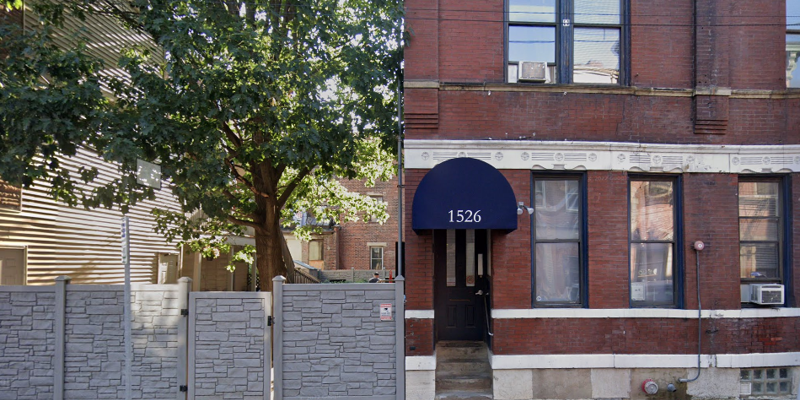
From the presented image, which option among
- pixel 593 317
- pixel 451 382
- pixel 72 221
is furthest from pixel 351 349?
pixel 72 221

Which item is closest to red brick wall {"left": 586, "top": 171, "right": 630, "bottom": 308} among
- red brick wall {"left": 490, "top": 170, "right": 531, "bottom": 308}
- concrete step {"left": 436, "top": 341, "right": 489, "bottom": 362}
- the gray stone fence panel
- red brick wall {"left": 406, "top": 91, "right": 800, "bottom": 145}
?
red brick wall {"left": 406, "top": 91, "right": 800, "bottom": 145}

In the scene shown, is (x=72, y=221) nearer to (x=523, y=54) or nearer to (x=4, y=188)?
(x=4, y=188)

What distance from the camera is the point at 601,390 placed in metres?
9.23

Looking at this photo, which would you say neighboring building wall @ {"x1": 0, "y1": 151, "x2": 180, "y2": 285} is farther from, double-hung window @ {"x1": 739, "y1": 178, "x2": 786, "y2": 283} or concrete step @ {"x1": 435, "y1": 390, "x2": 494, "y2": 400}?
double-hung window @ {"x1": 739, "y1": 178, "x2": 786, "y2": 283}

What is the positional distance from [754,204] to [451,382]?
5.87 meters

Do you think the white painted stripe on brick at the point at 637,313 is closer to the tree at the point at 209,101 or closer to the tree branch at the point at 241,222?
the tree at the point at 209,101

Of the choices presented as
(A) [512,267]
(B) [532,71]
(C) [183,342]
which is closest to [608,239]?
(A) [512,267]

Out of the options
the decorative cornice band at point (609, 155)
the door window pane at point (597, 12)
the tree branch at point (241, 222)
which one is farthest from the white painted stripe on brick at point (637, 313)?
the tree branch at point (241, 222)

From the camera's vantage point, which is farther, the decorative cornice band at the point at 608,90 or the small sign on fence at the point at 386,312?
the decorative cornice band at the point at 608,90

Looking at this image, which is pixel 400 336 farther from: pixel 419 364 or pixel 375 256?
pixel 375 256

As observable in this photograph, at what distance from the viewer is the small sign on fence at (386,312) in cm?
866

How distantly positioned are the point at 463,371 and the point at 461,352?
35 cm

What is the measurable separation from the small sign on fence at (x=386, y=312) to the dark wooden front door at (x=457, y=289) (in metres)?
1.99

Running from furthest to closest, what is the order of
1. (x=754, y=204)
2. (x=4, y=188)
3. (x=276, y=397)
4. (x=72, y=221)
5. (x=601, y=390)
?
1. (x=72, y=221)
2. (x=4, y=188)
3. (x=754, y=204)
4. (x=601, y=390)
5. (x=276, y=397)
